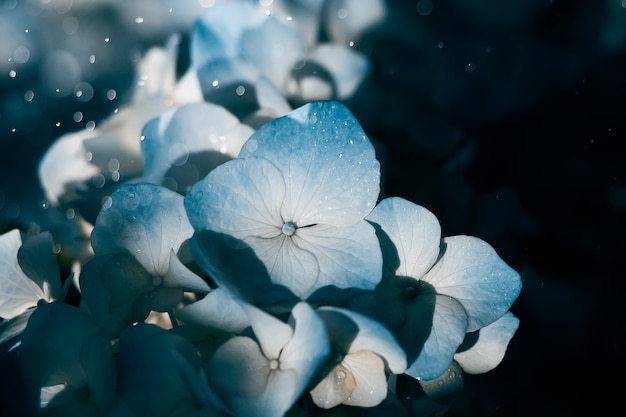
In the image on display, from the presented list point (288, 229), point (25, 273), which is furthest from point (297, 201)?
point (25, 273)

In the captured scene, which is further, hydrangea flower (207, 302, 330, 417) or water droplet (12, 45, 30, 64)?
water droplet (12, 45, 30, 64)

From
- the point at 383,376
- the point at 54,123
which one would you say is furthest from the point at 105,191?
the point at 383,376

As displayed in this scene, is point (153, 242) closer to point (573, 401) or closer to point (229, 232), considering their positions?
point (229, 232)

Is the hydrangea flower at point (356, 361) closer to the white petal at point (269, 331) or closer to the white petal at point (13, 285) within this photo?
the white petal at point (269, 331)

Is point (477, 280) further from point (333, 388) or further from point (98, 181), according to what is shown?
point (98, 181)

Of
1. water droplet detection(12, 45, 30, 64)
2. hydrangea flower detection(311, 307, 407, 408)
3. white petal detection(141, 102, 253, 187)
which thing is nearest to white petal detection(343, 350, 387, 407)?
hydrangea flower detection(311, 307, 407, 408)

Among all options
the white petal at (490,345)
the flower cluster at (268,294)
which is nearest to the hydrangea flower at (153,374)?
the flower cluster at (268,294)

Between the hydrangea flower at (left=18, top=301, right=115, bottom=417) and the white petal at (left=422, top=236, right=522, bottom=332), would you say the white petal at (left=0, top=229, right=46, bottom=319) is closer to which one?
the hydrangea flower at (left=18, top=301, right=115, bottom=417)

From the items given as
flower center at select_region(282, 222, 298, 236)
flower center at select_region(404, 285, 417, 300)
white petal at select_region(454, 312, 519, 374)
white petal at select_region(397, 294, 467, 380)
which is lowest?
white petal at select_region(454, 312, 519, 374)
